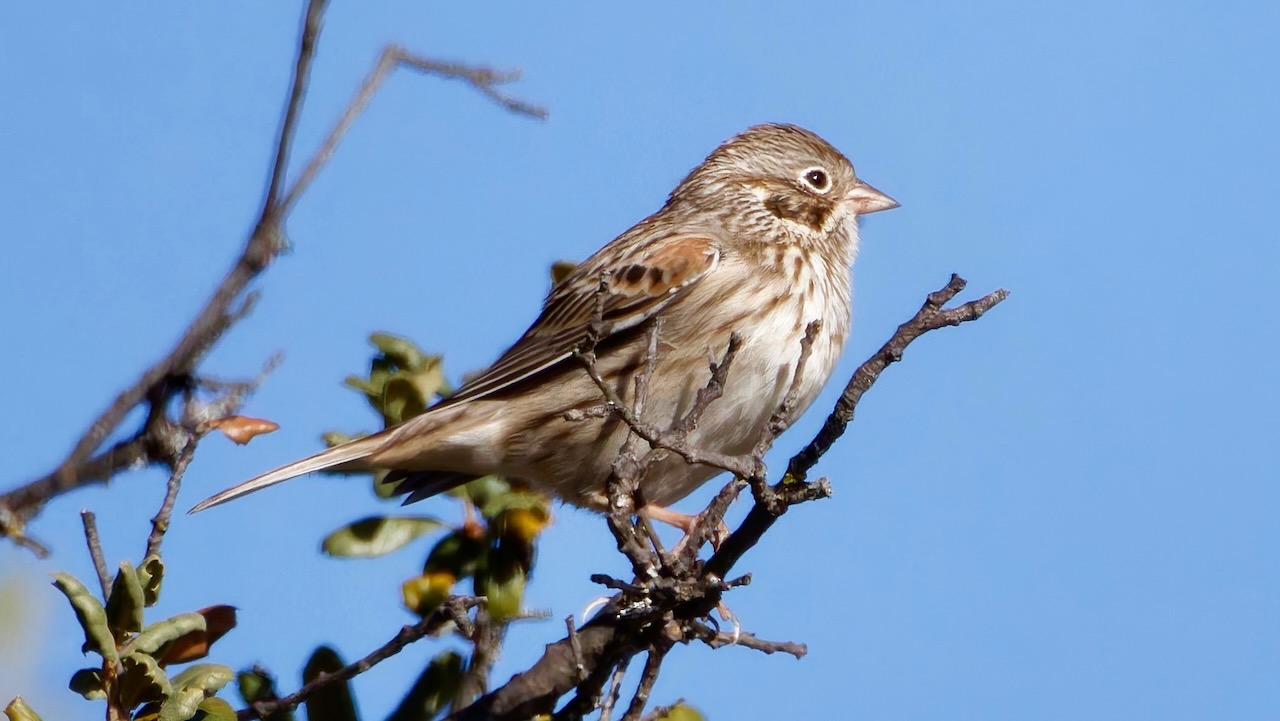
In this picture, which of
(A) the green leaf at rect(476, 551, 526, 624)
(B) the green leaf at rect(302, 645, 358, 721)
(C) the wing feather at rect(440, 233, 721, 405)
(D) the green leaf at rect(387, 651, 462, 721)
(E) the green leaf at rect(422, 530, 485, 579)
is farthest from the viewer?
(C) the wing feather at rect(440, 233, 721, 405)

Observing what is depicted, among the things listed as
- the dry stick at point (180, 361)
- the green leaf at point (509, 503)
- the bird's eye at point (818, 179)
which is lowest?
the dry stick at point (180, 361)

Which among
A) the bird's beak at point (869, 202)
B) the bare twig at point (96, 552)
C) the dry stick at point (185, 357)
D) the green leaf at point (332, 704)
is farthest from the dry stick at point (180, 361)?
the bird's beak at point (869, 202)

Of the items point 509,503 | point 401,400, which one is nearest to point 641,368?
point 509,503

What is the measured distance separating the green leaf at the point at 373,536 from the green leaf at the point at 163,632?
1.24m

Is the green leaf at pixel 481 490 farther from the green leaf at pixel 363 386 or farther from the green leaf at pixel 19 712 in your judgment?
the green leaf at pixel 19 712

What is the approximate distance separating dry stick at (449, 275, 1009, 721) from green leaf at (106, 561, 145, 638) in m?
1.07

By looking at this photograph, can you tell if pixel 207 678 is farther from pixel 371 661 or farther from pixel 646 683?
pixel 646 683

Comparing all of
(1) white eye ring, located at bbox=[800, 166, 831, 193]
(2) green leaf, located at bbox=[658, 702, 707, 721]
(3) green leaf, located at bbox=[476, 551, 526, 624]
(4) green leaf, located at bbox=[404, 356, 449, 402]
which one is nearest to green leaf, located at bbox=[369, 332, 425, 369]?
(4) green leaf, located at bbox=[404, 356, 449, 402]

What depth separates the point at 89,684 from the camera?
12.2ft

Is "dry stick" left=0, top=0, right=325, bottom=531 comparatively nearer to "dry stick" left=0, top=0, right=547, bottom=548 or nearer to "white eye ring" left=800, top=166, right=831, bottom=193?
"dry stick" left=0, top=0, right=547, bottom=548

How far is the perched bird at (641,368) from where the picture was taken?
19.3 ft

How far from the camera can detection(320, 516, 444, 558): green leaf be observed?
198 inches

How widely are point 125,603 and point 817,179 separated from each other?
4.48 metres

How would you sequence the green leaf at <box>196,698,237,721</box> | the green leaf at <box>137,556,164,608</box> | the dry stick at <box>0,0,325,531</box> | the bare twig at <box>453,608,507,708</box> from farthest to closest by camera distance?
1. the bare twig at <box>453,608,507,708</box>
2. the green leaf at <box>196,698,237,721</box>
3. the green leaf at <box>137,556,164,608</box>
4. the dry stick at <box>0,0,325,531</box>
